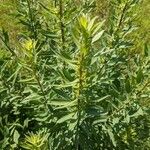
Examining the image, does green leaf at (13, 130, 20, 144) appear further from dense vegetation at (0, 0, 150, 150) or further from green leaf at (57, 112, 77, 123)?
green leaf at (57, 112, 77, 123)

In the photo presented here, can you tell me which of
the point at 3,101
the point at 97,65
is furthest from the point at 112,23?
the point at 3,101

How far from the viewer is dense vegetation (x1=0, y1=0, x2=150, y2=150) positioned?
2.14 meters

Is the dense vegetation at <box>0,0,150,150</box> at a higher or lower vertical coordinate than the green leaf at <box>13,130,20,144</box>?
higher

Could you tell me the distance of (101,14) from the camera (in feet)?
26.2

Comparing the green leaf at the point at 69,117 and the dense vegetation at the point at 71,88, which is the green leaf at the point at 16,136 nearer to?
the dense vegetation at the point at 71,88

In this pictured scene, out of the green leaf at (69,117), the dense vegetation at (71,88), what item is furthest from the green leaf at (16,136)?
the green leaf at (69,117)

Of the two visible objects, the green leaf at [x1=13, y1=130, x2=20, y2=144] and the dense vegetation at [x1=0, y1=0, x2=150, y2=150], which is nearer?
the dense vegetation at [x1=0, y1=0, x2=150, y2=150]

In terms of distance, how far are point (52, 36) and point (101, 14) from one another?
18.3 ft

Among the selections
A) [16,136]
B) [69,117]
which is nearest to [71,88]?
[69,117]

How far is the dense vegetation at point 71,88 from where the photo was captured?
2137 mm

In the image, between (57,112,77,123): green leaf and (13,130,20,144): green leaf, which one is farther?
(13,130,20,144): green leaf

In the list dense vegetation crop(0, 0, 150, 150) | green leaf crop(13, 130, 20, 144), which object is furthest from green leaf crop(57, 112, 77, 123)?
green leaf crop(13, 130, 20, 144)

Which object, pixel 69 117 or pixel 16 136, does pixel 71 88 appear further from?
pixel 16 136

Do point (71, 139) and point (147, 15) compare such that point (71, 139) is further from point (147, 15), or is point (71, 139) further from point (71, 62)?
point (147, 15)
